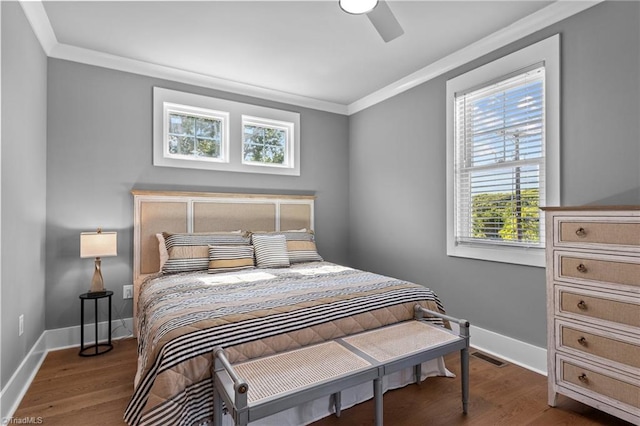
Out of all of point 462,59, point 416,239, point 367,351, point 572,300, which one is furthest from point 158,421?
point 462,59

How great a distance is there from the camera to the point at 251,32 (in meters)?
2.80

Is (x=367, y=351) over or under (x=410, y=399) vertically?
over

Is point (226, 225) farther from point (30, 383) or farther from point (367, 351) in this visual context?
point (367, 351)

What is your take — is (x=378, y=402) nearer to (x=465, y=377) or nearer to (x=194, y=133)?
(x=465, y=377)

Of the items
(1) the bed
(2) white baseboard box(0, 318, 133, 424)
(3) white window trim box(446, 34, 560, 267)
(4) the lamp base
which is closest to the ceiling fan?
(3) white window trim box(446, 34, 560, 267)

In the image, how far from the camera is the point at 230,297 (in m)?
2.16

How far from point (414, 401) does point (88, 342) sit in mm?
2965

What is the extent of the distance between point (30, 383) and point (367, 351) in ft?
7.99

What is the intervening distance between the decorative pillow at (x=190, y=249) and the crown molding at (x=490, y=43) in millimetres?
2475

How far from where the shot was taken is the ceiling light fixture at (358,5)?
72.4 inches

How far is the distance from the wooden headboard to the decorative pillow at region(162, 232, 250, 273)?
0.81 feet

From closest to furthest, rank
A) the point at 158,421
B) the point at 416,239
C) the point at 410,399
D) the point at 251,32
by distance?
the point at 158,421 → the point at 410,399 → the point at 251,32 → the point at 416,239

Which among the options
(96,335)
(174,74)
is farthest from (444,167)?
(96,335)

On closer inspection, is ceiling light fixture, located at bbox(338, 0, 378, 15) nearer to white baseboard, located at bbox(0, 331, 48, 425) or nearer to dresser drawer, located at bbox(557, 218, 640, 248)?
dresser drawer, located at bbox(557, 218, 640, 248)
